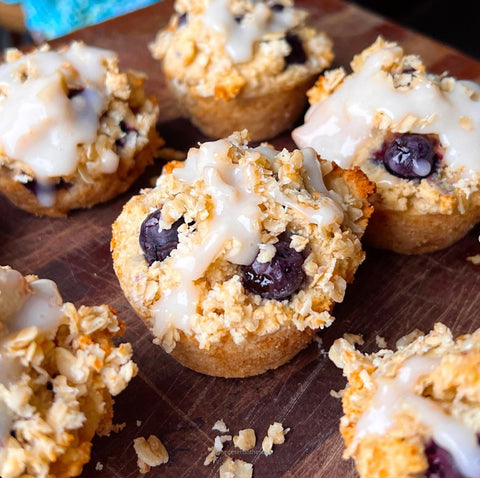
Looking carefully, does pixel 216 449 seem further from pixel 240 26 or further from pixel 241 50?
pixel 240 26

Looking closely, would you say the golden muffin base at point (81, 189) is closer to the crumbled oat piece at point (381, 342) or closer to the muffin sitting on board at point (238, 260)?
the muffin sitting on board at point (238, 260)

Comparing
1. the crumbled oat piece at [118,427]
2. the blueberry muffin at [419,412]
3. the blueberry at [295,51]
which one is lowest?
the crumbled oat piece at [118,427]

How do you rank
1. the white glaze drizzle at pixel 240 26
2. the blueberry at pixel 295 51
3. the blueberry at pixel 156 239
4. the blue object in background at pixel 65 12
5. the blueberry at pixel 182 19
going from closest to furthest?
the blueberry at pixel 156 239, the white glaze drizzle at pixel 240 26, the blueberry at pixel 295 51, the blueberry at pixel 182 19, the blue object in background at pixel 65 12

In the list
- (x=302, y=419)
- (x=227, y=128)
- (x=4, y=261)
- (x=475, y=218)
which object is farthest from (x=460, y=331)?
(x=4, y=261)

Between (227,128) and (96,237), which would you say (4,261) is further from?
(227,128)

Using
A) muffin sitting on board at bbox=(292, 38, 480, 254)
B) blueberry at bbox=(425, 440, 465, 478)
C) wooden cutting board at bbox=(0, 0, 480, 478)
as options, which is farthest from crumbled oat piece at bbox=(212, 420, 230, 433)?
muffin sitting on board at bbox=(292, 38, 480, 254)

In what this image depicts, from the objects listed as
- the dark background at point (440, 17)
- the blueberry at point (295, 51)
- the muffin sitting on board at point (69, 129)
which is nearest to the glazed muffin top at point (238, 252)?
the muffin sitting on board at point (69, 129)

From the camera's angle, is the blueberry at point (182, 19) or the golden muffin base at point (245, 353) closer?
the golden muffin base at point (245, 353)

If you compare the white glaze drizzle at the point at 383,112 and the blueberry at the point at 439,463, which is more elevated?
the white glaze drizzle at the point at 383,112
